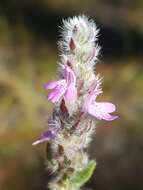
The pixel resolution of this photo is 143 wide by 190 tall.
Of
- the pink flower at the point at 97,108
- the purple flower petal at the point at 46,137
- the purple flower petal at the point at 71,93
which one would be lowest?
the purple flower petal at the point at 46,137

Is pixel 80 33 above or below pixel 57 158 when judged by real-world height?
above

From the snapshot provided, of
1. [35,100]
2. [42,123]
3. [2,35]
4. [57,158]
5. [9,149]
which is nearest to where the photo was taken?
[57,158]

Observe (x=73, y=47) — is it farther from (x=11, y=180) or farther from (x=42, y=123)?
(x=42, y=123)

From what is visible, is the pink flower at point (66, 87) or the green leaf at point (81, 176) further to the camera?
the green leaf at point (81, 176)

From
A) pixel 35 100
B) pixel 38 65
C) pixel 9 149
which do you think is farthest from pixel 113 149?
pixel 38 65

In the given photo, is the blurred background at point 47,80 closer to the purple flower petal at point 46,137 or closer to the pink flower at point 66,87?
the purple flower petal at point 46,137

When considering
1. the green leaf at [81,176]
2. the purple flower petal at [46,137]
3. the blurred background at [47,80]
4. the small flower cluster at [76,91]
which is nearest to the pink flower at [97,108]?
the small flower cluster at [76,91]

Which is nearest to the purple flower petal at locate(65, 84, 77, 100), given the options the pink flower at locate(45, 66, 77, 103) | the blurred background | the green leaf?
the pink flower at locate(45, 66, 77, 103)

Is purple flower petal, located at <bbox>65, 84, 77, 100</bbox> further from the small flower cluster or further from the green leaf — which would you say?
the green leaf
